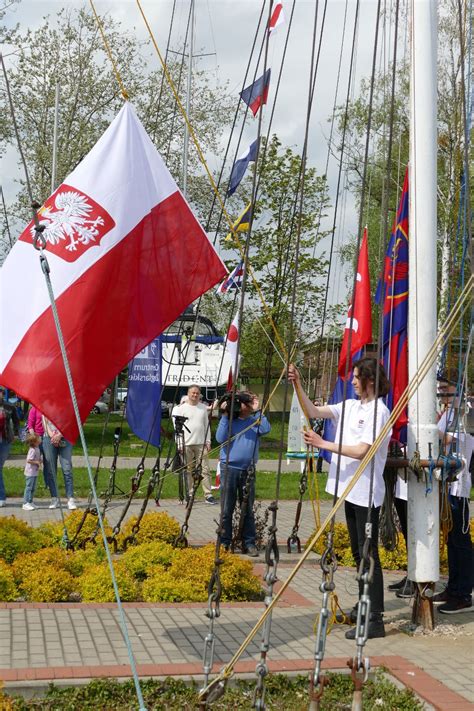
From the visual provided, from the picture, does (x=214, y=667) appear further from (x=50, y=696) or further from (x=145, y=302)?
(x=145, y=302)

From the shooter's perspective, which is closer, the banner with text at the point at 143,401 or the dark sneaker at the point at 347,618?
the dark sneaker at the point at 347,618

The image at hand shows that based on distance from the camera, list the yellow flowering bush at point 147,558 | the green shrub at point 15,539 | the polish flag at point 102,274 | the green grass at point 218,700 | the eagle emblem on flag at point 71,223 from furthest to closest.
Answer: the green shrub at point 15,539, the yellow flowering bush at point 147,558, the eagle emblem on flag at point 71,223, the polish flag at point 102,274, the green grass at point 218,700

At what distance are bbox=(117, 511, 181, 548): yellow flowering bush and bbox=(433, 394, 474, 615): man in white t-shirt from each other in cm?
292

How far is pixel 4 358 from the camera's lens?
620cm

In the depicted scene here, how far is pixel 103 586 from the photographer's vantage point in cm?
754

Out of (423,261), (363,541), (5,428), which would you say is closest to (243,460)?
(363,541)

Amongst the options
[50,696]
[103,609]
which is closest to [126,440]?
[103,609]

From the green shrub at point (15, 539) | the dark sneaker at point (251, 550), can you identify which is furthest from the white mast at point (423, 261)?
the green shrub at point (15, 539)

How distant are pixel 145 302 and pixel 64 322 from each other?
0.72 metres

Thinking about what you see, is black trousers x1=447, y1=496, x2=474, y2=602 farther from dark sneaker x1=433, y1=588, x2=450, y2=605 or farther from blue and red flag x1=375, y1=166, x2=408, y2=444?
blue and red flag x1=375, y1=166, x2=408, y2=444

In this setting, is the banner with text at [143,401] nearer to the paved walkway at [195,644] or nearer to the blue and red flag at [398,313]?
the paved walkway at [195,644]

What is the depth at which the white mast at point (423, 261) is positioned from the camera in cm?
703

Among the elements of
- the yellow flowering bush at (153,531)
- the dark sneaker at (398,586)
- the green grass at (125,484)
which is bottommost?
the dark sneaker at (398,586)

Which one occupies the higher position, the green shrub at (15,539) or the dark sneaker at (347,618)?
the green shrub at (15,539)
